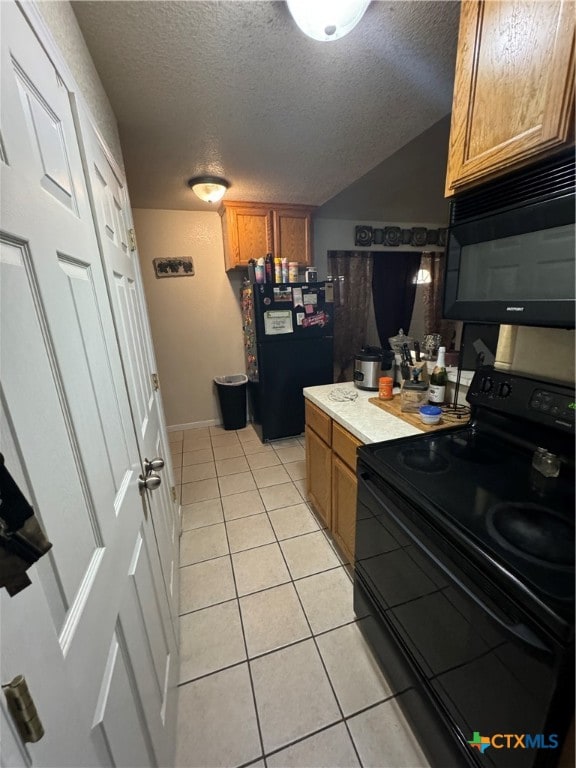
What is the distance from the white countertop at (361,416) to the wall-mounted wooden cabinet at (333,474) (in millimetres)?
60

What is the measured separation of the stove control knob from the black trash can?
2.76m

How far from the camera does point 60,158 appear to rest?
2.25 ft

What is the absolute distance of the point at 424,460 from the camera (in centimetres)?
114

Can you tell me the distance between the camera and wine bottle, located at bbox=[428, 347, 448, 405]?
1572 millimetres

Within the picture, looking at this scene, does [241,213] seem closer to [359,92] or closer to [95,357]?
[359,92]

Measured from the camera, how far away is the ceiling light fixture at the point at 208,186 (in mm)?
2412

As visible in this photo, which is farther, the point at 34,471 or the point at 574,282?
the point at 574,282

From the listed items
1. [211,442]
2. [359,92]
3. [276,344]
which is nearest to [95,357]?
[359,92]

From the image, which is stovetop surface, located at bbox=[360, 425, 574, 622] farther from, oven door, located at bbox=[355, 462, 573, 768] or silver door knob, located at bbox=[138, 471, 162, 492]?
silver door knob, located at bbox=[138, 471, 162, 492]

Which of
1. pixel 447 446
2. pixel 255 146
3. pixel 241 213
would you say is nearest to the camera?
pixel 447 446

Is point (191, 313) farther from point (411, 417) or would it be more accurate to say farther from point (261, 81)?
point (411, 417)

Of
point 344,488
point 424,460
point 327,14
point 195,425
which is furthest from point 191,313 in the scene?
point 424,460

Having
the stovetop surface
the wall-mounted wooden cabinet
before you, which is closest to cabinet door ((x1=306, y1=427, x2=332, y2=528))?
the wall-mounted wooden cabinet

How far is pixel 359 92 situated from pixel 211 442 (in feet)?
10.1
